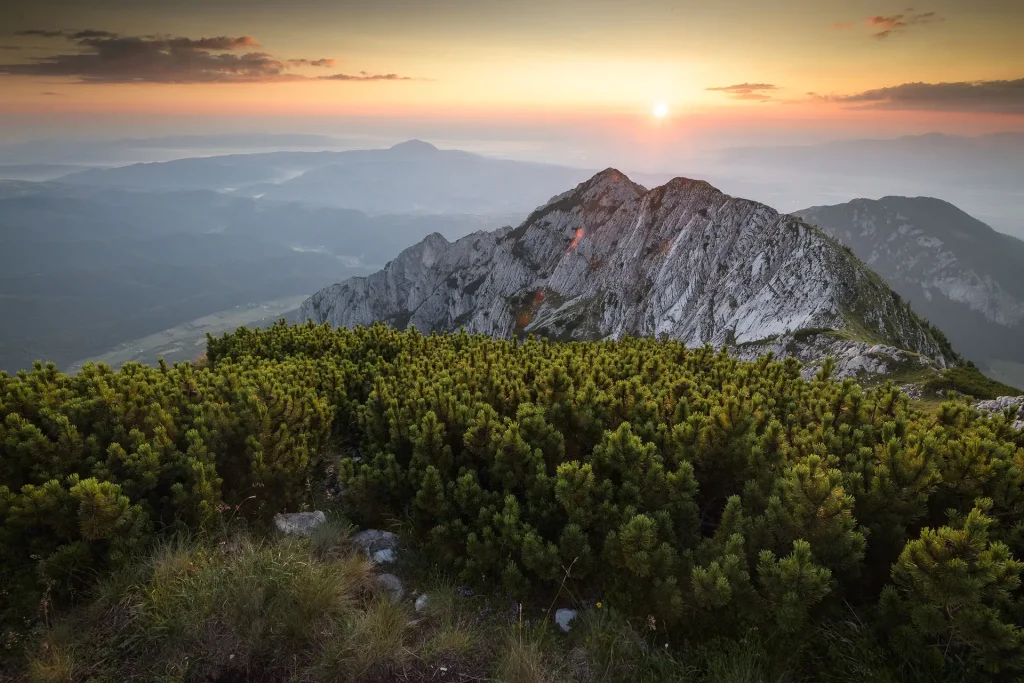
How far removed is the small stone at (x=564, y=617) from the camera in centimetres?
618

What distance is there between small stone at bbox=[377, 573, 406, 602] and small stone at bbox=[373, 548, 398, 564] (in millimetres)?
350

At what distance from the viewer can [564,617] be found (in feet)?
20.6

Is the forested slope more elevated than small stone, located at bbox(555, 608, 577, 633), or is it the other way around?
the forested slope

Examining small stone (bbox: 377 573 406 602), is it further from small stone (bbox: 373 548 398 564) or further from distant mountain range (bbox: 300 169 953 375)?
distant mountain range (bbox: 300 169 953 375)

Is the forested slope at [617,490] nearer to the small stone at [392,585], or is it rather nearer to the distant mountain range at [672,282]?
the small stone at [392,585]

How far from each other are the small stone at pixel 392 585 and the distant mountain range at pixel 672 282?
838 cm

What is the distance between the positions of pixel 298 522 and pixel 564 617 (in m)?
4.10

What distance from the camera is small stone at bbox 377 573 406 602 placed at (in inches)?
255

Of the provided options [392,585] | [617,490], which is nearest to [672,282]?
[617,490]

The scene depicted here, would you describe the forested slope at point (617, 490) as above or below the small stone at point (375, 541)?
above

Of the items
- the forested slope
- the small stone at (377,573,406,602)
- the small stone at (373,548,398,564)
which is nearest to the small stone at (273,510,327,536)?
the forested slope

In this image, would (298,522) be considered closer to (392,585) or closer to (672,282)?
(392,585)

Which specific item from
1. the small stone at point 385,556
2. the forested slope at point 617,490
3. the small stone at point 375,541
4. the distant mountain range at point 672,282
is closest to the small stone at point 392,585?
the small stone at point 385,556

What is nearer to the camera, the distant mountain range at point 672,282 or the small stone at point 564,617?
the small stone at point 564,617
